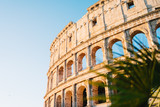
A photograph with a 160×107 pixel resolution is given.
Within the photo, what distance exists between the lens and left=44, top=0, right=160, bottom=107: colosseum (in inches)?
464

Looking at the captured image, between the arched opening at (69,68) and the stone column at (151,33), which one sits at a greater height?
the stone column at (151,33)

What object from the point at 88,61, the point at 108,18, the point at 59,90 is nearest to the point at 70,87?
the point at 59,90

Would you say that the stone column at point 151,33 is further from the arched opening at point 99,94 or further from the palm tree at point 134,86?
the palm tree at point 134,86

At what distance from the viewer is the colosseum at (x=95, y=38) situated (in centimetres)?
1178

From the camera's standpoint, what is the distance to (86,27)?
50.8 ft

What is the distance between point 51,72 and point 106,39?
892 cm

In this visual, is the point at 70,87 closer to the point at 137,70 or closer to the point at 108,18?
the point at 108,18

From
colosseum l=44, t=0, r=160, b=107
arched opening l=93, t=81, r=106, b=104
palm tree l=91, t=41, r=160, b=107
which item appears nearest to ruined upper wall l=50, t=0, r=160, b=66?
colosseum l=44, t=0, r=160, b=107

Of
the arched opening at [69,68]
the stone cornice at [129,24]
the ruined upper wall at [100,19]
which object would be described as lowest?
the arched opening at [69,68]

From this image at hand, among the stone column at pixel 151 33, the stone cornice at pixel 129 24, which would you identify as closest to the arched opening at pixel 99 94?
the stone cornice at pixel 129 24

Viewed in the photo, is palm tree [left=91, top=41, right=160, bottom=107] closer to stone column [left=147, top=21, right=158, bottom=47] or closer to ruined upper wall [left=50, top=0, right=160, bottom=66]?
stone column [left=147, top=21, right=158, bottom=47]

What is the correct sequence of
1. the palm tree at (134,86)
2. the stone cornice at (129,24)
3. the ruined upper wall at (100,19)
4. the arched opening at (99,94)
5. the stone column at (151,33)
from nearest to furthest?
the palm tree at (134,86) → the arched opening at (99,94) → the stone column at (151,33) → the stone cornice at (129,24) → the ruined upper wall at (100,19)

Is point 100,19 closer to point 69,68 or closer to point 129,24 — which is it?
point 129,24

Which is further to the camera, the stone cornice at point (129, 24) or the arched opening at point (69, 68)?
the arched opening at point (69, 68)
